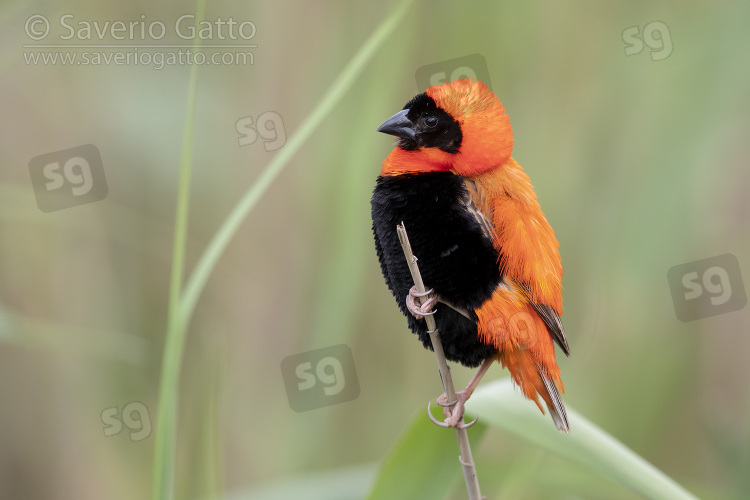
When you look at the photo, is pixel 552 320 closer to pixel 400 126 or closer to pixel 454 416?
pixel 454 416

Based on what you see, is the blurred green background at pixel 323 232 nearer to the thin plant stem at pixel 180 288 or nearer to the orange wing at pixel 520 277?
the orange wing at pixel 520 277

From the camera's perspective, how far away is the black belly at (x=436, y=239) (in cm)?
140

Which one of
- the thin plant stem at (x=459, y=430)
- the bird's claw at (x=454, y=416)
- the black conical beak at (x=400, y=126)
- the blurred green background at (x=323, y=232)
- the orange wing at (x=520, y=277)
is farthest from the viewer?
the blurred green background at (x=323, y=232)

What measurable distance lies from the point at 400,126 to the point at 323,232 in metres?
1.04

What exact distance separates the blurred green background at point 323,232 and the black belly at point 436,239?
0.60 meters

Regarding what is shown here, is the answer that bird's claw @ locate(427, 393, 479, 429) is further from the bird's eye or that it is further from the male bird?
the bird's eye

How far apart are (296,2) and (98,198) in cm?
85

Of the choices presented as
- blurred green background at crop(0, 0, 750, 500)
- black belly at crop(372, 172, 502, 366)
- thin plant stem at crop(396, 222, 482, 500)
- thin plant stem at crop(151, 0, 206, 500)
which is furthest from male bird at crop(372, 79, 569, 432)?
blurred green background at crop(0, 0, 750, 500)

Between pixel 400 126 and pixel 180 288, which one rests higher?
pixel 400 126

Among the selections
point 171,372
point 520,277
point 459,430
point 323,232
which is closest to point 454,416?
point 459,430

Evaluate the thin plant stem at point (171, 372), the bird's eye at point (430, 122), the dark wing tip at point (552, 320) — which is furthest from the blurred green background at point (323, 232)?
the thin plant stem at point (171, 372)

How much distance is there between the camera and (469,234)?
4.76 feet

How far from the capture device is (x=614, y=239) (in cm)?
218

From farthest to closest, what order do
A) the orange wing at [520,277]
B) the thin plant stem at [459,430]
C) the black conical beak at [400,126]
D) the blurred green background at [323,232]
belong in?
1. the blurred green background at [323,232]
2. the orange wing at [520,277]
3. the black conical beak at [400,126]
4. the thin plant stem at [459,430]
